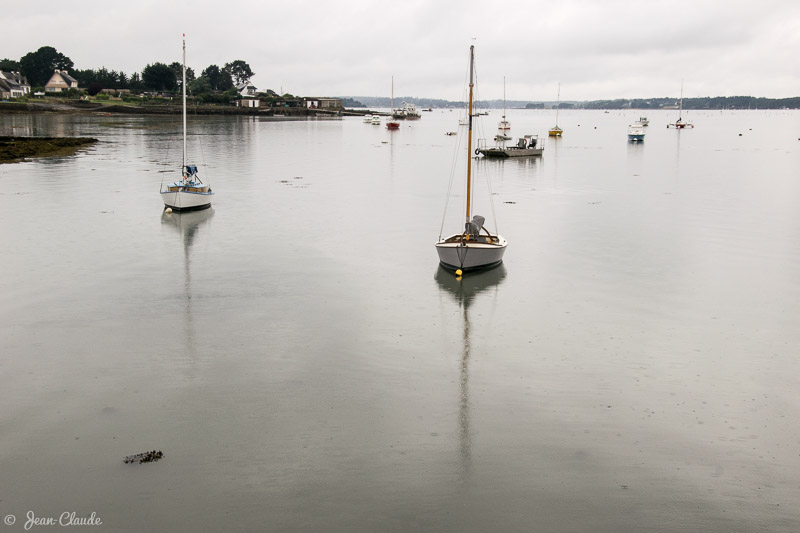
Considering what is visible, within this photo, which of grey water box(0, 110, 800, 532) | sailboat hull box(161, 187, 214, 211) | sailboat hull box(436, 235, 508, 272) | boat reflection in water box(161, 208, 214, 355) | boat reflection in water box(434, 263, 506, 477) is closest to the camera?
grey water box(0, 110, 800, 532)

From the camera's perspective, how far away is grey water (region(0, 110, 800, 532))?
536 inches

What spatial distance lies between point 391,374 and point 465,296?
869cm

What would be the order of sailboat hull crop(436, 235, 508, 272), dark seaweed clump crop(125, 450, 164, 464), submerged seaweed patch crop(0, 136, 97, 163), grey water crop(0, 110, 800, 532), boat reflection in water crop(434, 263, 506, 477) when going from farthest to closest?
1. submerged seaweed patch crop(0, 136, 97, 163)
2. sailboat hull crop(436, 235, 508, 272)
3. boat reflection in water crop(434, 263, 506, 477)
4. dark seaweed clump crop(125, 450, 164, 464)
5. grey water crop(0, 110, 800, 532)

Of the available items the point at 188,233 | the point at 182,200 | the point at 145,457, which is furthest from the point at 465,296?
the point at 182,200

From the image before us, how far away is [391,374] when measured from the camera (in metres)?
19.5

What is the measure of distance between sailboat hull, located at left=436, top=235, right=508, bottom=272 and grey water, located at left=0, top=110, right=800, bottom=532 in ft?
2.21

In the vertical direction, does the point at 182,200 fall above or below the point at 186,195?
below

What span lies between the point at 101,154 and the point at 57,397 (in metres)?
67.6

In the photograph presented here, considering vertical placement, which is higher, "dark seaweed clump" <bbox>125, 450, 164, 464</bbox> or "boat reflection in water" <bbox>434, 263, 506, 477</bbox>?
"boat reflection in water" <bbox>434, 263, 506, 477</bbox>

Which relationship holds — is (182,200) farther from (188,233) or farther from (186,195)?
(188,233)

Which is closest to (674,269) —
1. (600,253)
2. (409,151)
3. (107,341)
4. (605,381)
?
(600,253)

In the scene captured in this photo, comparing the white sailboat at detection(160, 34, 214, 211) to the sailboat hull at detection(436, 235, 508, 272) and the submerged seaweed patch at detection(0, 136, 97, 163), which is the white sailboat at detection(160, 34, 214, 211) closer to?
the sailboat hull at detection(436, 235, 508, 272)

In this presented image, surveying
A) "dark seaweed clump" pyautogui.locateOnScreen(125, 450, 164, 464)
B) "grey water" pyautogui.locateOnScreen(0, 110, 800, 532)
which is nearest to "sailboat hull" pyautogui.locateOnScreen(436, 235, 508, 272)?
"grey water" pyautogui.locateOnScreen(0, 110, 800, 532)

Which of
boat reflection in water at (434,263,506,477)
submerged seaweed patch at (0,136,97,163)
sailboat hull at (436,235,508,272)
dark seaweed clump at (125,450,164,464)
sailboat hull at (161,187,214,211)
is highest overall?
submerged seaweed patch at (0,136,97,163)
